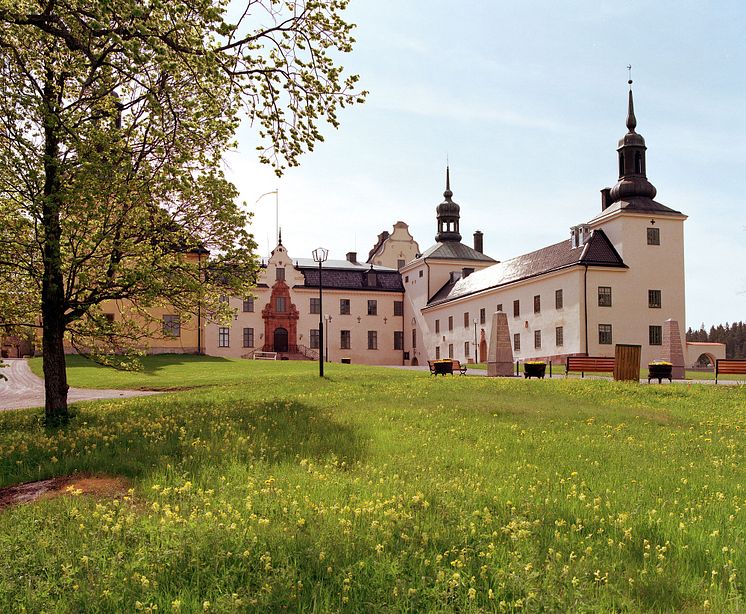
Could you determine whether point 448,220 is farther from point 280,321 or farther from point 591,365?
point 591,365

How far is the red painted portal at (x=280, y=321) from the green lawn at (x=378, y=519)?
186 feet

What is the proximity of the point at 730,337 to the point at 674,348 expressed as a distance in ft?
317

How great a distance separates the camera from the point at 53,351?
1323 centimetres

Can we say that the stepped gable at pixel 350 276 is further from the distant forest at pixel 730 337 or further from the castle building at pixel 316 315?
the distant forest at pixel 730 337

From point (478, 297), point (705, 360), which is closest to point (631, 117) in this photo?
point (478, 297)

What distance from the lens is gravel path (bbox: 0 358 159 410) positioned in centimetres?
2105

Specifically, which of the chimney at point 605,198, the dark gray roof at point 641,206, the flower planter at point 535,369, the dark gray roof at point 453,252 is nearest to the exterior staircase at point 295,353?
the dark gray roof at point 453,252

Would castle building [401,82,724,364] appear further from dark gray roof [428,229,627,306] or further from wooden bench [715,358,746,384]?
wooden bench [715,358,746,384]

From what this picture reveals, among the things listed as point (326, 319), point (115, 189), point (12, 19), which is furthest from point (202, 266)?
point (326, 319)

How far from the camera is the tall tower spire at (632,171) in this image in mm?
49500

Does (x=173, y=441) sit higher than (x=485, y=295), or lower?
lower

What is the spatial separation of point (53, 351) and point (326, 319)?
58.0 metres

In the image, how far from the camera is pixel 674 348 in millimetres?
29516

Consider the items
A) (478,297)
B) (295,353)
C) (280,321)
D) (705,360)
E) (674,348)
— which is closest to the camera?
(674,348)
